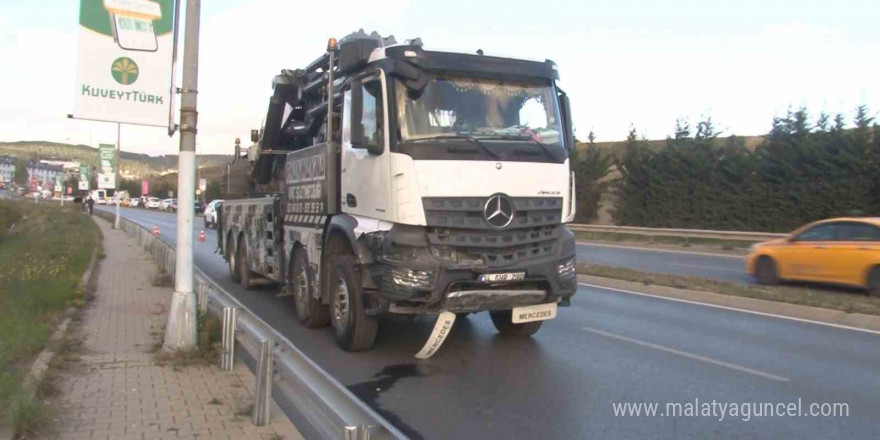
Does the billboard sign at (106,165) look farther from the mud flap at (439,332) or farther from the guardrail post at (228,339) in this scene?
the mud flap at (439,332)

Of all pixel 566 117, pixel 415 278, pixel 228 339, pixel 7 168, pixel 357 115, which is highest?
pixel 7 168

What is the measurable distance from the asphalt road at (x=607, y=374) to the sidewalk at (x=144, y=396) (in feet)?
3.67

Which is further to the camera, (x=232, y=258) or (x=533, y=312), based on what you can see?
(x=232, y=258)

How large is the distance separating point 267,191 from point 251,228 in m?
0.72

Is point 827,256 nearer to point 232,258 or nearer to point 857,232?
point 857,232

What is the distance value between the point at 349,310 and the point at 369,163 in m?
1.61

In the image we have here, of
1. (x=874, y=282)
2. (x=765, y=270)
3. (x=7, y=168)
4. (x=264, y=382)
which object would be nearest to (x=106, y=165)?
(x=765, y=270)

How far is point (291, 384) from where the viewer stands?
4.67 m

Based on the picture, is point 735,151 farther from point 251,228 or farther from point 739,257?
point 251,228

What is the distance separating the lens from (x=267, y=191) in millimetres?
12828

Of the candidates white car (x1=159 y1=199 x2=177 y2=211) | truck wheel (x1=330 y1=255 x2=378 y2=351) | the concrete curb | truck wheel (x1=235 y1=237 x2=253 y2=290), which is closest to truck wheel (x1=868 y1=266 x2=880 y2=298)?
the concrete curb

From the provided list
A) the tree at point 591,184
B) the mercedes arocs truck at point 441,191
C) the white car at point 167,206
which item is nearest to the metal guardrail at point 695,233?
the tree at point 591,184

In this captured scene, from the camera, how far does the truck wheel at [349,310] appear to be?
757 cm

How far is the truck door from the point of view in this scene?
7250mm
